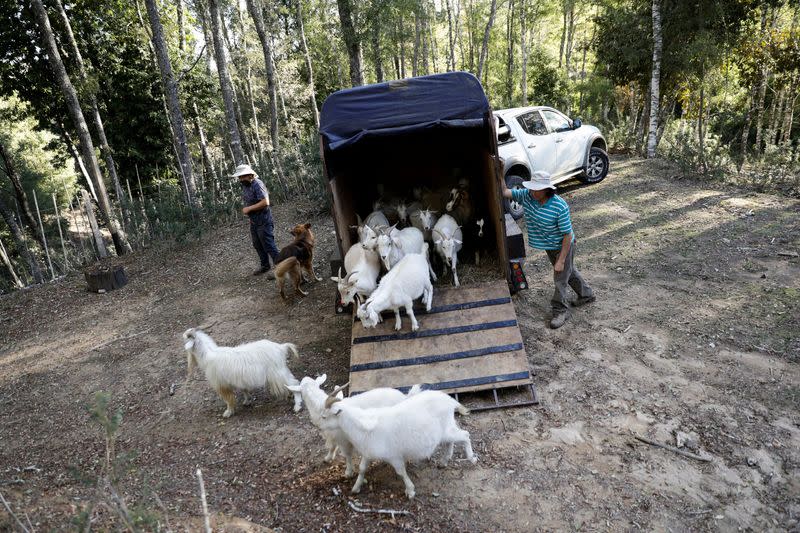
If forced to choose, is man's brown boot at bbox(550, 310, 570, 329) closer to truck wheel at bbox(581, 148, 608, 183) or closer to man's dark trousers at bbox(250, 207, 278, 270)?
man's dark trousers at bbox(250, 207, 278, 270)

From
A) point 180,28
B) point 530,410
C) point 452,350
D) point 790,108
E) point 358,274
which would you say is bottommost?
point 530,410

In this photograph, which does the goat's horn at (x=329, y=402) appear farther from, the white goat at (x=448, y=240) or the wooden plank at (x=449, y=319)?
the white goat at (x=448, y=240)

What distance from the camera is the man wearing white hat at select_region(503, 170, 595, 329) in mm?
5691

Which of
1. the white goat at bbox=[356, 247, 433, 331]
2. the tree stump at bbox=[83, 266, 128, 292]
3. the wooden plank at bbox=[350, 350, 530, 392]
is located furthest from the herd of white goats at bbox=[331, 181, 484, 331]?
the tree stump at bbox=[83, 266, 128, 292]

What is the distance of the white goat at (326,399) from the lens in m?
3.61

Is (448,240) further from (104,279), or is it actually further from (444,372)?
(104,279)

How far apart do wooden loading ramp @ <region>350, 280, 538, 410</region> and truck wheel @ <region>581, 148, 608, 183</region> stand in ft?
23.6

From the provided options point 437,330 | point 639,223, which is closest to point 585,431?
point 437,330

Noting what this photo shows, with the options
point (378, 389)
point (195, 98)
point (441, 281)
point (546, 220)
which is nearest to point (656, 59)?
point (546, 220)

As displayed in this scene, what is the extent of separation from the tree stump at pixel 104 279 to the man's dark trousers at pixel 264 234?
3.20 meters

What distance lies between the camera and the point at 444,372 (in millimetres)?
4941

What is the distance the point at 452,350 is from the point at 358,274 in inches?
57.4

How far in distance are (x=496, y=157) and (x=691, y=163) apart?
874 cm

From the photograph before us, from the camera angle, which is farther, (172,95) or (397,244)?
(172,95)
